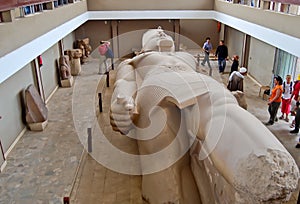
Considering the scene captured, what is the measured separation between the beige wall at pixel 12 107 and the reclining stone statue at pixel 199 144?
2504 mm

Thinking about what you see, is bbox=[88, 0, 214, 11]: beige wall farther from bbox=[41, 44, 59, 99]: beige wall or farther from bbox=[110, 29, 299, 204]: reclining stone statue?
bbox=[110, 29, 299, 204]: reclining stone statue

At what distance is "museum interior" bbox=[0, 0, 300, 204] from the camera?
245 cm

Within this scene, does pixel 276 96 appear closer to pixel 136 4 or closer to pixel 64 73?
pixel 64 73

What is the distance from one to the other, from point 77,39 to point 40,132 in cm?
778

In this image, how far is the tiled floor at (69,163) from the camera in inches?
181

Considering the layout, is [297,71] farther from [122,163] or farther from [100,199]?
[100,199]

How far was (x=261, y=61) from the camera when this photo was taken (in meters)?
A: 9.83

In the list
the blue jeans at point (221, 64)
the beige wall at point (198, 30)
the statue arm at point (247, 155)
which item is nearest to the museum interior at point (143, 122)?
the statue arm at point (247, 155)

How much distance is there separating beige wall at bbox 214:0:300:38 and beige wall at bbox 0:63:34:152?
A: 18.8ft

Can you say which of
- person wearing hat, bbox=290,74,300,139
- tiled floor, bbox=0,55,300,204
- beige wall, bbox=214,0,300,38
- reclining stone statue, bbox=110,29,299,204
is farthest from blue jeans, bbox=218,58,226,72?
reclining stone statue, bbox=110,29,299,204

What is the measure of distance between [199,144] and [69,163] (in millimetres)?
3196

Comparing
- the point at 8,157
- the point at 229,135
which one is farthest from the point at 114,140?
the point at 229,135

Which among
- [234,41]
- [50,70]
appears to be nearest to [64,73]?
[50,70]

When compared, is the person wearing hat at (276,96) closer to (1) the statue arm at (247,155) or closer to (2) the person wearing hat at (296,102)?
(2) the person wearing hat at (296,102)
